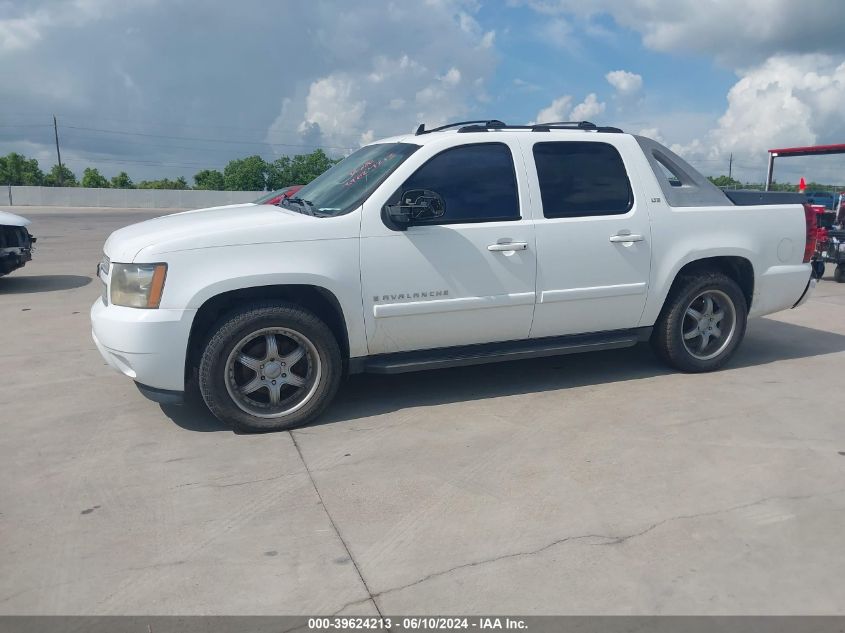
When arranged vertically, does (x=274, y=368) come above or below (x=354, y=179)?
below

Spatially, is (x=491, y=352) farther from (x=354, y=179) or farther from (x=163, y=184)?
(x=163, y=184)

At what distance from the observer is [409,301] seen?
4723mm

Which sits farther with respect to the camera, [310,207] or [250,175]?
[250,175]

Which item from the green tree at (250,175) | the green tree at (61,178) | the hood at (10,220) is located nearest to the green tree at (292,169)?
the green tree at (250,175)

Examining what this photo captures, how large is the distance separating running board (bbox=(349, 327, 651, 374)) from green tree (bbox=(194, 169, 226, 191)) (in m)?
73.7

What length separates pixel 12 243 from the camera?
9805mm

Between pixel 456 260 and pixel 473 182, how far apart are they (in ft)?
1.89

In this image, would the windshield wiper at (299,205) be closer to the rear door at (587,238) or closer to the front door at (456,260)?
the front door at (456,260)

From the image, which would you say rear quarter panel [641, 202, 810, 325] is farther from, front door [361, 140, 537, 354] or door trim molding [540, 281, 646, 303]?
front door [361, 140, 537, 354]

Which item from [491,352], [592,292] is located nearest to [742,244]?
[592,292]

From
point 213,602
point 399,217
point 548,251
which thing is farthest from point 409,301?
point 213,602

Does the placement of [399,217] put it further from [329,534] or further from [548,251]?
[329,534]

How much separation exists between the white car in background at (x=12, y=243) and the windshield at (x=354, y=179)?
20.1ft

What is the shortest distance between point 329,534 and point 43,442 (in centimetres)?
221
